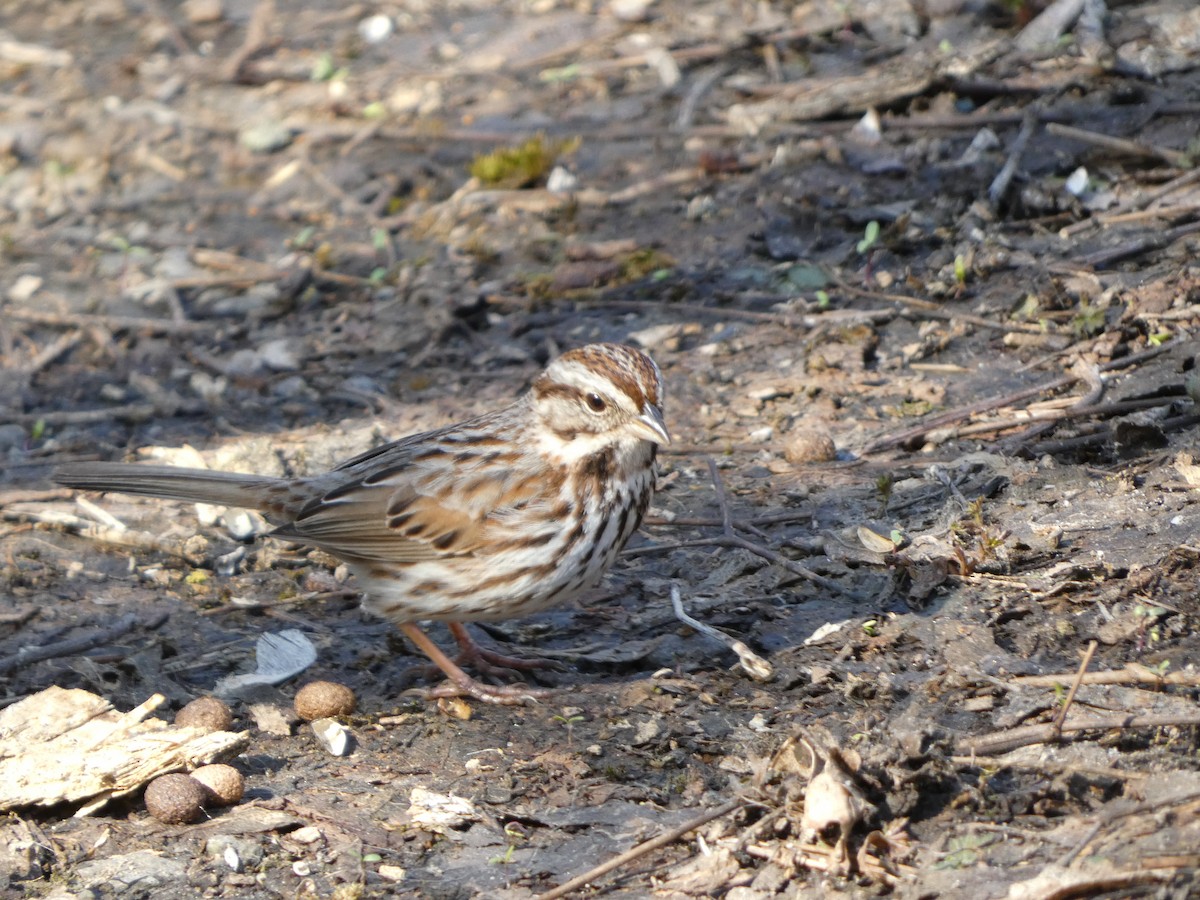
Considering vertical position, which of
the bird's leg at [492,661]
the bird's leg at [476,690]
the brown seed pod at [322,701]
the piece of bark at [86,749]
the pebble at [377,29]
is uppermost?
the pebble at [377,29]

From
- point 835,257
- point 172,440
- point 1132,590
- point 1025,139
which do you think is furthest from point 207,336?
point 1132,590

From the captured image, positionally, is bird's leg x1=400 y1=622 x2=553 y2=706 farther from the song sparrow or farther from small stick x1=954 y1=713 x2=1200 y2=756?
small stick x1=954 y1=713 x2=1200 y2=756

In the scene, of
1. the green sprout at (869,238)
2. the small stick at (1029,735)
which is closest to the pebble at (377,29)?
the green sprout at (869,238)

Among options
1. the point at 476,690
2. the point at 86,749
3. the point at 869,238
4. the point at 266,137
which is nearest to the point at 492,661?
the point at 476,690

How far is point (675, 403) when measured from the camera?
656cm

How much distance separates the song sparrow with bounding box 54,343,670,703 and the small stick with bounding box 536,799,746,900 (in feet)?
3.73

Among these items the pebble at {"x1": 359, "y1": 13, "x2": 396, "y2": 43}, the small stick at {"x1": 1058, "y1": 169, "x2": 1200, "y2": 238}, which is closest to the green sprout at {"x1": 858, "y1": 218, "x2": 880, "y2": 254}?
the small stick at {"x1": 1058, "y1": 169, "x2": 1200, "y2": 238}

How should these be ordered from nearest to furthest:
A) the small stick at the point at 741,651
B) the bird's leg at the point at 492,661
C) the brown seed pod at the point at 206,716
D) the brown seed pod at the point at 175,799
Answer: the brown seed pod at the point at 175,799 < the brown seed pod at the point at 206,716 < the small stick at the point at 741,651 < the bird's leg at the point at 492,661

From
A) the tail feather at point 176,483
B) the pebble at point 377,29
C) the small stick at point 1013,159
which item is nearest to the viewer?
the tail feather at point 176,483

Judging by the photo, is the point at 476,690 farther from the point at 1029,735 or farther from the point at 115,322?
the point at 115,322

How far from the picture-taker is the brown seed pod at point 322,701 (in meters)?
4.69

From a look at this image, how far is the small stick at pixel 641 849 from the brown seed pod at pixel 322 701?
4.23 ft

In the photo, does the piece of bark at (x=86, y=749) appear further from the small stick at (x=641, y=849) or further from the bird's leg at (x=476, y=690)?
the small stick at (x=641, y=849)

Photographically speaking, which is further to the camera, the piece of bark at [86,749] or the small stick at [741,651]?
the small stick at [741,651]
